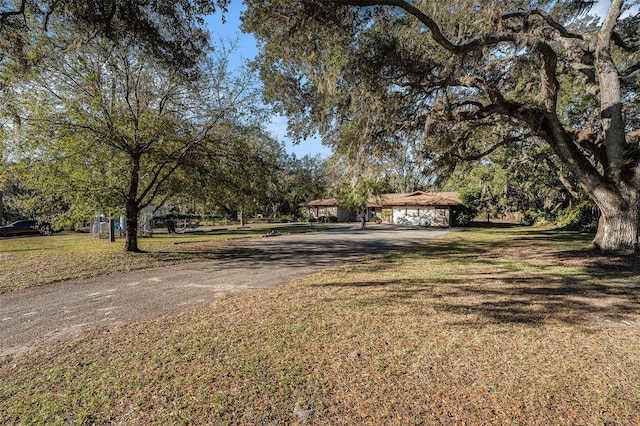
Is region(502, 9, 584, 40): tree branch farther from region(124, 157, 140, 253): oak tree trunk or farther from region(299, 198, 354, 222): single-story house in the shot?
region(299, 198, 354, 222): single-story house

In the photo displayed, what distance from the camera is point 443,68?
865cm

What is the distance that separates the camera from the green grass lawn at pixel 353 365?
8.63 feet

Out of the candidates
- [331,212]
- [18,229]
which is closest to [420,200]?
[331,212]

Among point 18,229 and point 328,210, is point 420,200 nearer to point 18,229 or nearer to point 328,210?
point 328,210

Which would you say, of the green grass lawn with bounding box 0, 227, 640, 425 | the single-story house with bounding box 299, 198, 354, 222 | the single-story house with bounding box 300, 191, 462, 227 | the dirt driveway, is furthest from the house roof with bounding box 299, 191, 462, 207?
the green grass lawn with bounding box 0, 227, 640, 425

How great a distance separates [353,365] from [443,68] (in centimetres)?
828

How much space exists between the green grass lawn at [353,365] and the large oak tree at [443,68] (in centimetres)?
541

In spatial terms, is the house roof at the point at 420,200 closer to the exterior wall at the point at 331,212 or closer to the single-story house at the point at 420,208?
the single-story house at the point at 420,208

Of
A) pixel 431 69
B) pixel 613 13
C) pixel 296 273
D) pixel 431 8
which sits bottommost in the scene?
pixel 296 273

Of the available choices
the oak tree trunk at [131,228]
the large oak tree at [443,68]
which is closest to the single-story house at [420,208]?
the large oak tree at [443,68]

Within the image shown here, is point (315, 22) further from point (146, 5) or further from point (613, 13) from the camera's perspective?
point (613, 13)

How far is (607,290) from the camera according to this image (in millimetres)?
6375

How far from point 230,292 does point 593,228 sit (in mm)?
26099

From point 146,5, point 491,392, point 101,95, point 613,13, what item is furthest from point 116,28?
point 613,13
